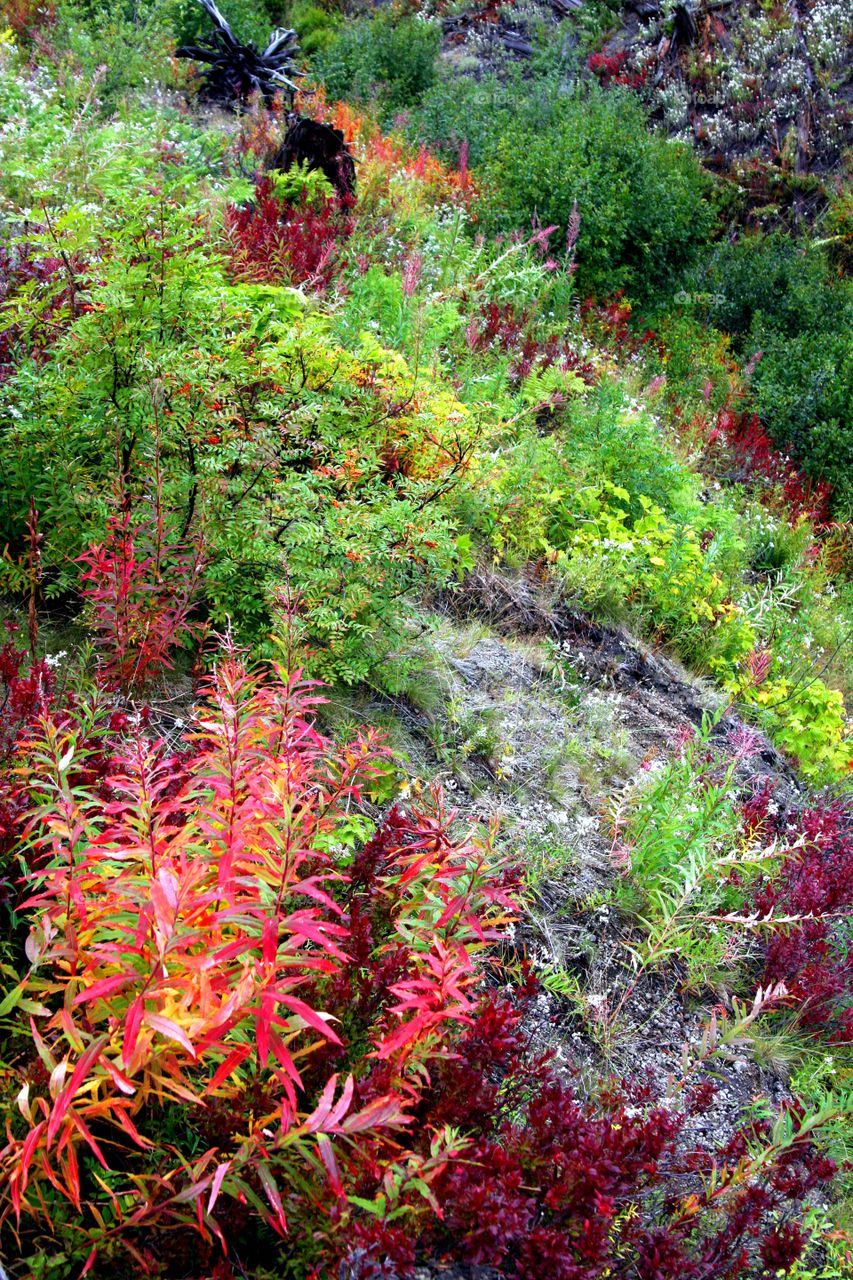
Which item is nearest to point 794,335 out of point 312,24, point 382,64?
point 382,64

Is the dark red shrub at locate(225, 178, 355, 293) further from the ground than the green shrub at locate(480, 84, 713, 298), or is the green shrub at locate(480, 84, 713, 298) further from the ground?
the green shrub at locate(480, 84, 713, 298)

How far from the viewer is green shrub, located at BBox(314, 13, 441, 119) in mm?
12266

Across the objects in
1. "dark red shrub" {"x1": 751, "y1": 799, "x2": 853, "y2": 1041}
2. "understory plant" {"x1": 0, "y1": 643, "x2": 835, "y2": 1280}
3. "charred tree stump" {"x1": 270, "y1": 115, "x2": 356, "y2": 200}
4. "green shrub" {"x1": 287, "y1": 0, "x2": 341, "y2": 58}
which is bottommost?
"dark red shrub" {"x1": 751, "y1": 799, "x2": 853, "y2": 1041}

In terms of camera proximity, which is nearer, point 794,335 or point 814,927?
point 814,927

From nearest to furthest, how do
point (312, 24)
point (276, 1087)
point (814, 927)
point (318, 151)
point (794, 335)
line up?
point (276, 1087) < point (814, 927) < point (318, 151) < point (794, 335) < point (312, 24)

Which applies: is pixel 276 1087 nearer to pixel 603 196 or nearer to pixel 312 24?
pixel 603 196

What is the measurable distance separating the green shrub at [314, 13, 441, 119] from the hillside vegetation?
214 inches

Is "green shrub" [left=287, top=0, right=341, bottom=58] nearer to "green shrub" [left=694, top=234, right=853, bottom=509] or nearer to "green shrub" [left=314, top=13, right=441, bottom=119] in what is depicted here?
"green shrub" [left=314, top=13, right=441, bottom=119]

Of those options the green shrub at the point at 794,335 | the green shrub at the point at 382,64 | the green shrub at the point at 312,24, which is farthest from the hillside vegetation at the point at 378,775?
the green shrub at the point at 312,24

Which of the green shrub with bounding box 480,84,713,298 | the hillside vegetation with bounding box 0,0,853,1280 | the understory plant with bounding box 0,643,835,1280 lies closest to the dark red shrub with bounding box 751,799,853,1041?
the hillside vegetation with bounding box 0,0,853,1280

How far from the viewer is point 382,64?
42.7 ft

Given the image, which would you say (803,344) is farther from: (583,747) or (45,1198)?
(45,1198)

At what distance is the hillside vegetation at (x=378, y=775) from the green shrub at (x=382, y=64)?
5436 mm

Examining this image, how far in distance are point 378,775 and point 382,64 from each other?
519 inches
